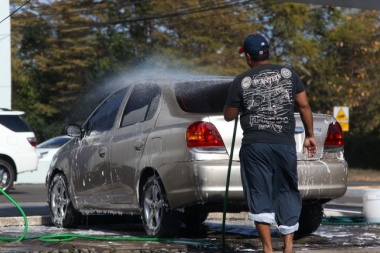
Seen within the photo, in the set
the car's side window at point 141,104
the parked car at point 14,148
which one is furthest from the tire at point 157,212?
the parked car at point 14,148

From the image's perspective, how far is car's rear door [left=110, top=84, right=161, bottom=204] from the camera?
9.85 metres

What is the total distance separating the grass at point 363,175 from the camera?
3843 cm

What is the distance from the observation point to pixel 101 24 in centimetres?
5191

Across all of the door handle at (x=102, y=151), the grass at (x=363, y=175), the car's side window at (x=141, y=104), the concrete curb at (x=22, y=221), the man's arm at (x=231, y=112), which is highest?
the car's side window at (x=141, y=104)

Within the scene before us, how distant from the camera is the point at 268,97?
7.69 m

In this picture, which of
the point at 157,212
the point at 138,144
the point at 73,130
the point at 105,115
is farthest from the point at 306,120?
the point at 73,130

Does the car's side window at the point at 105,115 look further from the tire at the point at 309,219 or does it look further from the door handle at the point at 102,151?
the tire at the point at 309,219

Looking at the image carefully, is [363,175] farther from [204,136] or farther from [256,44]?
[256,44]

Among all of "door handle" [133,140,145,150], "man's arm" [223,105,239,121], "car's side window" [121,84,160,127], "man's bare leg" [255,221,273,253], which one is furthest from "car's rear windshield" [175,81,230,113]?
"man's bare leg" [255,221,273,253]

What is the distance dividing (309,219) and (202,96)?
164cm

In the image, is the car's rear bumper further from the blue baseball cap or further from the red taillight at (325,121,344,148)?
the blue baseball cap

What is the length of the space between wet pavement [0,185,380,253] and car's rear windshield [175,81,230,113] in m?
1.23

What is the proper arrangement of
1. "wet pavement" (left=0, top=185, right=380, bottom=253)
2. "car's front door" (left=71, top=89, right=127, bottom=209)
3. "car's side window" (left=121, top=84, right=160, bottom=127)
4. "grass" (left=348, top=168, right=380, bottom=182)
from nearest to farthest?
"wet pavement" (left=0, top=185, right=380, bottom=253) < "car's side window" (left=121, top=84, right=160, bottom=127) < "car's front door" (left=71, top=89, right=127, bottom=209) < "grass" (left=348, top=168, right=380, bottom=182)

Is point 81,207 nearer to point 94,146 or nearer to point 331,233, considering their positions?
point 94,146
